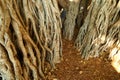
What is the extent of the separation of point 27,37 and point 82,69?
34.4 inches

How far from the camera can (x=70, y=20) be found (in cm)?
311

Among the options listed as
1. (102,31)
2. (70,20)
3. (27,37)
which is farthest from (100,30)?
(27,37)

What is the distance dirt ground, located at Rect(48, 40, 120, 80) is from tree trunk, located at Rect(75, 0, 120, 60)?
0.10 m

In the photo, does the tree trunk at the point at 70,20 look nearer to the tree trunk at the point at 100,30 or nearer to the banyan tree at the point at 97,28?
the banyan tree at the point at 97,28

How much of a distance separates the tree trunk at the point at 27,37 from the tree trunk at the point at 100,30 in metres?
0.39

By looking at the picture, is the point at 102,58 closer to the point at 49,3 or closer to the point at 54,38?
the point at 54,38

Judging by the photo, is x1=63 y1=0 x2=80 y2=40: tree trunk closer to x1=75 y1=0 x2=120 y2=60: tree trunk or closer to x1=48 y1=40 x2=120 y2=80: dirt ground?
x1=75 y1=0 x2=120 y2=60: tree trunk

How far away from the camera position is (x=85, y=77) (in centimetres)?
278

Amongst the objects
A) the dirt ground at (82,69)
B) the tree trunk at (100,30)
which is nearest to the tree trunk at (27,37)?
the dirt ground at (82,69)

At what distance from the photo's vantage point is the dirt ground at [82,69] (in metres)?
2.78

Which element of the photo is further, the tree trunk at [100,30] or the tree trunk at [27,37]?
the tree trunk at [100,30]

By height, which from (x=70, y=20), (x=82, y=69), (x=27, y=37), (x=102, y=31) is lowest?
(x=82, y=69)

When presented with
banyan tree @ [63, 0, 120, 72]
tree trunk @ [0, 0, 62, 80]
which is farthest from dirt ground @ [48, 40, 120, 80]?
tree trunk @ [0, 0, 62, 80]

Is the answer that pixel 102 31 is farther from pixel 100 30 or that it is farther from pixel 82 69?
pixel 82 69
